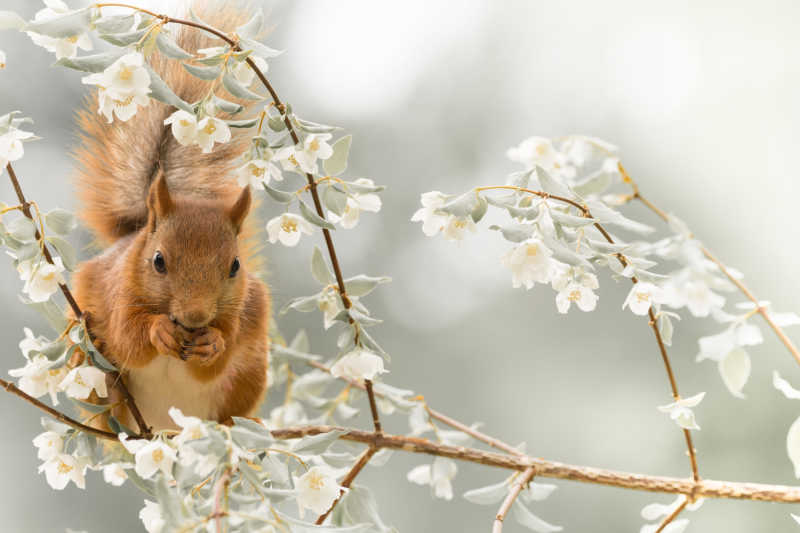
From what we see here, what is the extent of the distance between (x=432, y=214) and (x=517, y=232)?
102 millimetres

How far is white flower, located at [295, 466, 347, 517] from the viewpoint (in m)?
0.73

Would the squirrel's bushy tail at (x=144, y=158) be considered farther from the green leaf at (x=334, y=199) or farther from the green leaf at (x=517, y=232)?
the green leaf at (x=517, y=232)

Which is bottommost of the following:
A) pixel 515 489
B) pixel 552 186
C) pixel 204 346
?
pixel 515 489

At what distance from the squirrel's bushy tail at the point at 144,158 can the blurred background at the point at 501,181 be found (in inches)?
41.8

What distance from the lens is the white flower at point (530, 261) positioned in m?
0.71

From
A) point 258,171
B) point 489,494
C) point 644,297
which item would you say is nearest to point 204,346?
point 258,171

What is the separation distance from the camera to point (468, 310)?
2561 millimetres

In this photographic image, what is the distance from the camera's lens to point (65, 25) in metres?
0.65

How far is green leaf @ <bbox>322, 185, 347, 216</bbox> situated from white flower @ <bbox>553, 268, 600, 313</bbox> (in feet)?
0.70

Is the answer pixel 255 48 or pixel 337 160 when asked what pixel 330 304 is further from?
pixel 255 48

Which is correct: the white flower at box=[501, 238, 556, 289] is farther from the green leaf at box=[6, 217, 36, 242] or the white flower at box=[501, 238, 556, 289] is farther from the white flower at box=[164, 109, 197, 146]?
the green leaf at box=[6, 217, 36, 242]

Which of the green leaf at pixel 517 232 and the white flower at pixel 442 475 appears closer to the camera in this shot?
the green leaf at pixel 517 232

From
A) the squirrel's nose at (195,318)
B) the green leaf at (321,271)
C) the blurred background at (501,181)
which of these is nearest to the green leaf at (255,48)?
the green leaf at (321,271)

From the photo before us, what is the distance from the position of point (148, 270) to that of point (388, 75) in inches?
68.4
